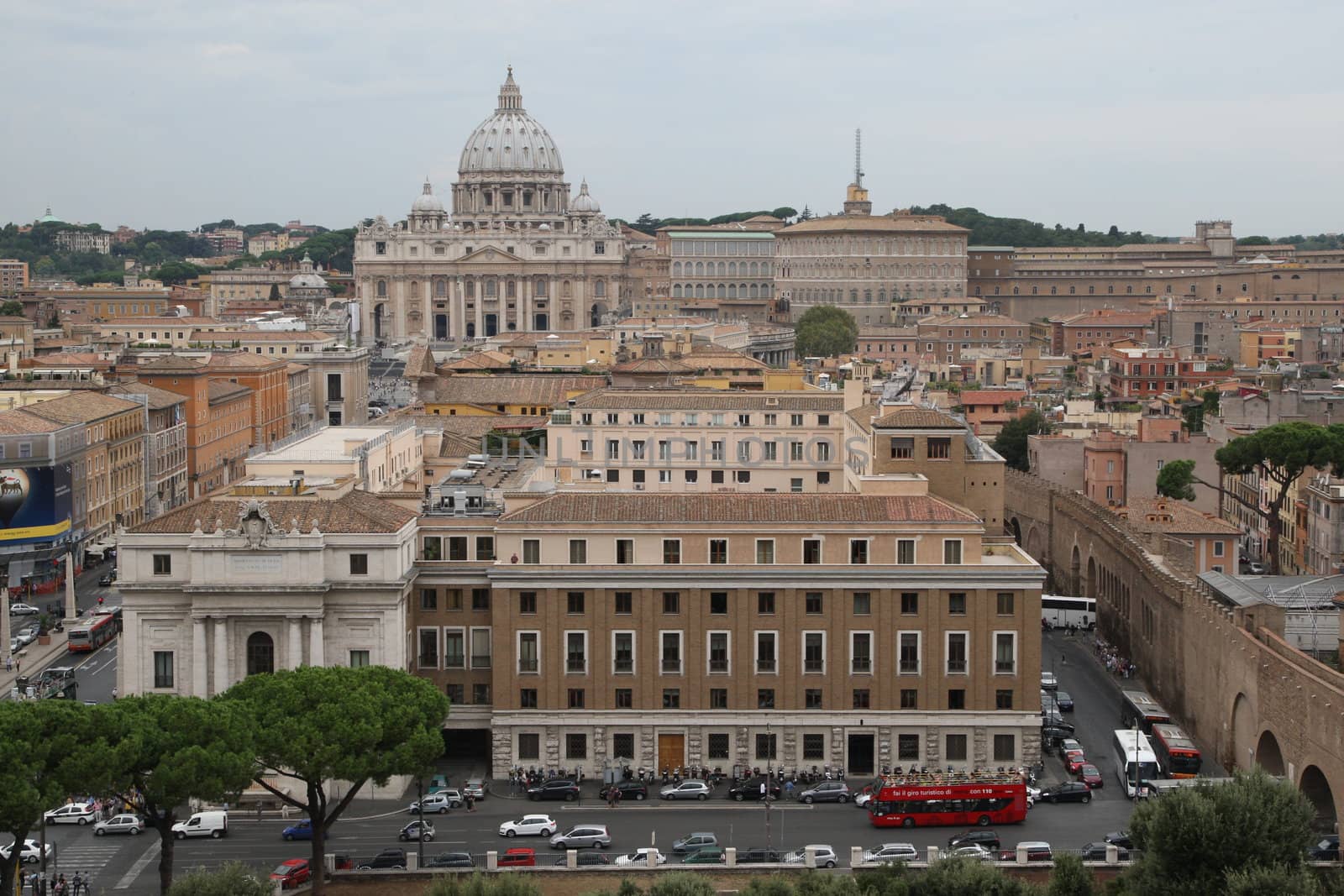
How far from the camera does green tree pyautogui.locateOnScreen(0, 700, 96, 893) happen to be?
99.0 ft

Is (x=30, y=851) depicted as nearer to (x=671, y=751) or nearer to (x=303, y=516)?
(x=303, y=516)

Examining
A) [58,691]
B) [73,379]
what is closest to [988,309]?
[73,379]

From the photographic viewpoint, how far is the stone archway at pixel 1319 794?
34.8 m

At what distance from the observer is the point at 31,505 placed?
62406 millimetres

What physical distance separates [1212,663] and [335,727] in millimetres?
18186

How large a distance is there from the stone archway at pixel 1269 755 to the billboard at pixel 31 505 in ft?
126

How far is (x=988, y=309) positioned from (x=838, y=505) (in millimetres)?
122792

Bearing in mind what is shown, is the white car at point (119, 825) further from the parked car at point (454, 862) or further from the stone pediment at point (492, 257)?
the stone pediment at point (492, 257)

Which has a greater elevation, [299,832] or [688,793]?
[688,793]

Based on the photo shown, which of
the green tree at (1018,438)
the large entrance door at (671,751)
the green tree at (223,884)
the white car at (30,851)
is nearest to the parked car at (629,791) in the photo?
the large entrance door at (671,751)

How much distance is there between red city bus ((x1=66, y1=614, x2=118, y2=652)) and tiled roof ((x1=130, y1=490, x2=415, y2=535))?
13.0 meters

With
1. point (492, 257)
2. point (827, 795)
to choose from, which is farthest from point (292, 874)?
point (492, 257)

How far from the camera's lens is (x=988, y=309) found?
160 meters

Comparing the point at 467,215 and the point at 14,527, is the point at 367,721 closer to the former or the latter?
the point at 14,527
